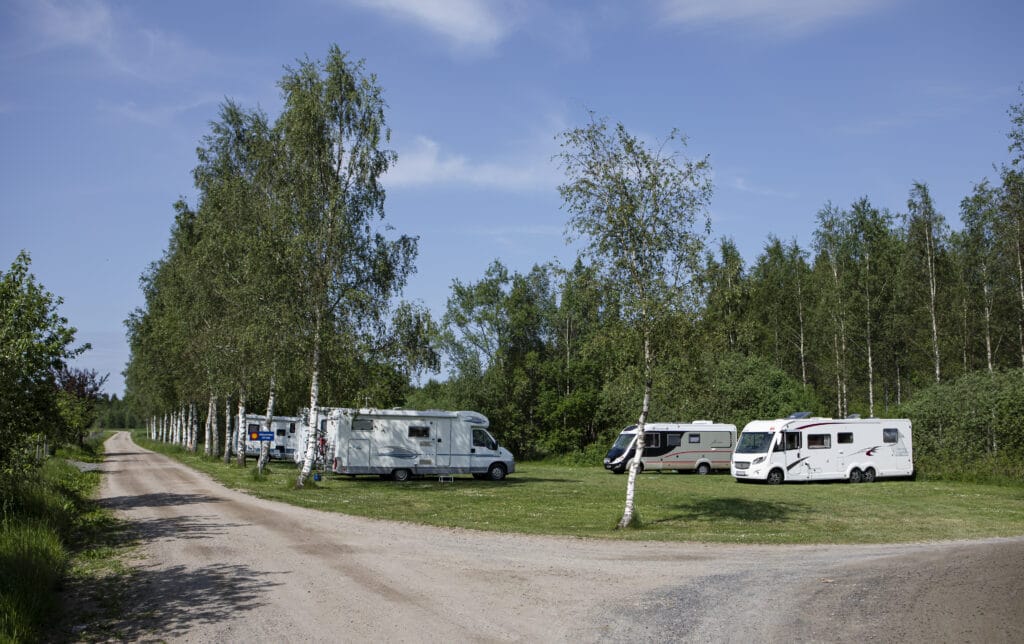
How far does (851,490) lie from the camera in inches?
1021

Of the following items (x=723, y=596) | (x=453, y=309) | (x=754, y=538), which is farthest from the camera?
(x=453, y=309)

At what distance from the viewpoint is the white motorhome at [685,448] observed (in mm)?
36312

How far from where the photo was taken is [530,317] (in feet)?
189

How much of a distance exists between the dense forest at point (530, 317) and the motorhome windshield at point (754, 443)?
141 inches

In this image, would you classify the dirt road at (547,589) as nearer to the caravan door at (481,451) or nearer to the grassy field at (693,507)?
the grassy field at (693,507)

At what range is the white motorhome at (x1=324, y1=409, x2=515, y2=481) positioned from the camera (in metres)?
28.0

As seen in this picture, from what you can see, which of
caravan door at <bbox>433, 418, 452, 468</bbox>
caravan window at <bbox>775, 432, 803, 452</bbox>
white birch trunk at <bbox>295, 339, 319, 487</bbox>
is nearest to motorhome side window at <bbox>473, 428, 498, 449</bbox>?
caravan door at <bbox>433, 418, 452, 468</bbox>

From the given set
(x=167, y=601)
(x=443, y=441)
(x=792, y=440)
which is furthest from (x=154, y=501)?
(x=792, y=440)

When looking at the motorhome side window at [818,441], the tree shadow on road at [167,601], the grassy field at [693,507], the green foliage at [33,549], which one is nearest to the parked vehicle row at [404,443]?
the grassy field at [693,507]

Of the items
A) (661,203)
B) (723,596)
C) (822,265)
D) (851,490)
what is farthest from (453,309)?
(723,596)

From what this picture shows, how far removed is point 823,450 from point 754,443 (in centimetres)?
257

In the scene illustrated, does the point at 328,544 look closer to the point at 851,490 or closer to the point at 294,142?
the point at 294,142

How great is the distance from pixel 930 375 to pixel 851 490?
878 inches

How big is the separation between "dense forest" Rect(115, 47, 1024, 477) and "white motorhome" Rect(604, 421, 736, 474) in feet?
9.97
